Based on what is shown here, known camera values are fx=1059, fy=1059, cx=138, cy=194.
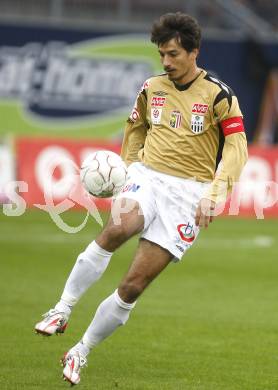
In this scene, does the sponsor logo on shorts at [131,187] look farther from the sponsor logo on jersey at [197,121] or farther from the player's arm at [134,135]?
the sponsor logo on jersey at [197,121]

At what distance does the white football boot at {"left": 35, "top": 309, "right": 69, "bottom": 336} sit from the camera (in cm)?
750

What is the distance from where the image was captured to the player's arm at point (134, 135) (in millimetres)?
8355

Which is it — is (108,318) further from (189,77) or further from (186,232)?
(189,77)

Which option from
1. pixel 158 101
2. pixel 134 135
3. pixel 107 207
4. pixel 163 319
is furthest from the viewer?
pixel 107 207

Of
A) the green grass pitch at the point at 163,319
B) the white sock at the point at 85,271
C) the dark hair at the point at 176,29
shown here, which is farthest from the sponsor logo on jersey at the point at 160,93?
the green grass pitch at the point at 163,319

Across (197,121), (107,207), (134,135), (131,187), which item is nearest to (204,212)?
(131,187)

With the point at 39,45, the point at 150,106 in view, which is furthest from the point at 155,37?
the point at 39,45

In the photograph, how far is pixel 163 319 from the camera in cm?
1109

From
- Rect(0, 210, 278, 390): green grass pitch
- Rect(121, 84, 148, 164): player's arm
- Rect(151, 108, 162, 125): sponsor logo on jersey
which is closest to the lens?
Rect(151, 108, 162, 125): sponsor logo on jersey

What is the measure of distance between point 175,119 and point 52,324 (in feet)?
5.86

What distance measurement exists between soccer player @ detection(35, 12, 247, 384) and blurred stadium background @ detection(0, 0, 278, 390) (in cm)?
63

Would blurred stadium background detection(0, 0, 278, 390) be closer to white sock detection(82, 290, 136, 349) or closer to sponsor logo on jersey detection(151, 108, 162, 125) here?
white sock detection(82, 290, 136, 349)

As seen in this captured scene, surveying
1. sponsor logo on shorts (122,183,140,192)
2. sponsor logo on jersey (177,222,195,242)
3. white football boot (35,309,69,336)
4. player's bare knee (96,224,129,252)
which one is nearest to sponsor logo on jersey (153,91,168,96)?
sponsor logo on shorts (122,183,140,192)

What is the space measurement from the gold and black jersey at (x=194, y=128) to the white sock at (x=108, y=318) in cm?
105
